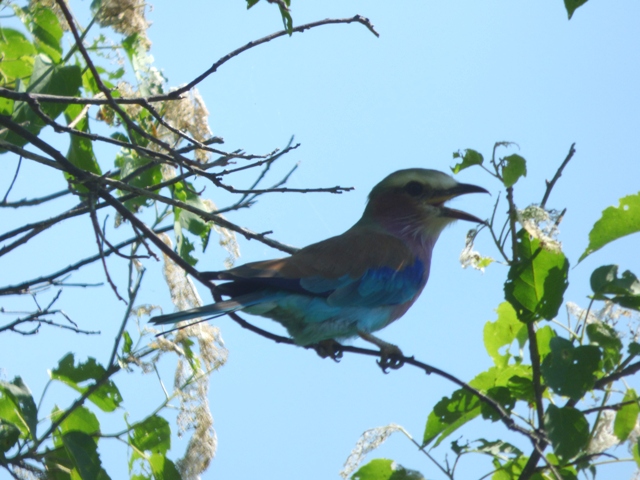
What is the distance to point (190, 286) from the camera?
11.6ft

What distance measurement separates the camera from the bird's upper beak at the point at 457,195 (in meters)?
4.54

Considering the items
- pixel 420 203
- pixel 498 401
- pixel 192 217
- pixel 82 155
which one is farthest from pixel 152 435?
pixel 420 203

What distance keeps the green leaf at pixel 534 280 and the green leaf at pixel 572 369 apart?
20cm

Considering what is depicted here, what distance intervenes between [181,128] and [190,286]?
66cm

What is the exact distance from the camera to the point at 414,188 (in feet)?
15.7

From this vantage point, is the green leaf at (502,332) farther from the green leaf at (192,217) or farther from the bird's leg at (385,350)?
the green leaf at (192,217)

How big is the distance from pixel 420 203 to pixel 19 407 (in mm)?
2511

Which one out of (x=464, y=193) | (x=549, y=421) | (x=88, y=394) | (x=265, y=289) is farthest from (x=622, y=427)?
(x=464, y=193)

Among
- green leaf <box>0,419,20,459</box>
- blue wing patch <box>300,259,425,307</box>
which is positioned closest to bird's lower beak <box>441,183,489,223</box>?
blue wing patch <box>300,259,425,307</box>

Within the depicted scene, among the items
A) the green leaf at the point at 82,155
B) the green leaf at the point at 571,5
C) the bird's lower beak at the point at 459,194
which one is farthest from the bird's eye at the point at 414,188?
the green leaf at the point at 571,5

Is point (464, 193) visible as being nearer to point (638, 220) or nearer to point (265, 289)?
point (265, 289)

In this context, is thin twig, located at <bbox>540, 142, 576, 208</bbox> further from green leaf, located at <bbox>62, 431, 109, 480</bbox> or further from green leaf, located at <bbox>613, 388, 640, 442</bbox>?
green leaf, located at <bbox>62, 431, 109, 480</bbox>

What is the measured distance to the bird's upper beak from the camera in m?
4.54

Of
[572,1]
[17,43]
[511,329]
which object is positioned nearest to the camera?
[572,1]
